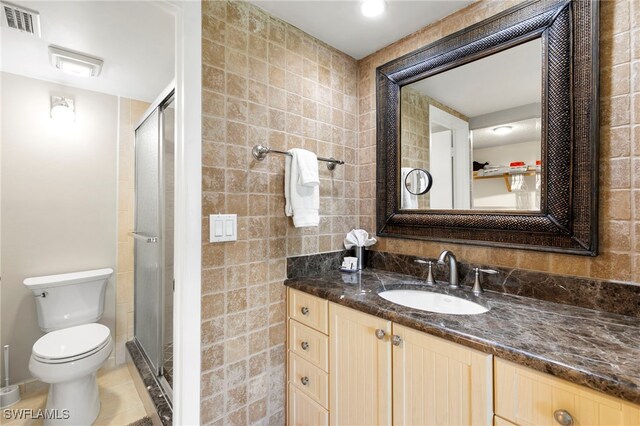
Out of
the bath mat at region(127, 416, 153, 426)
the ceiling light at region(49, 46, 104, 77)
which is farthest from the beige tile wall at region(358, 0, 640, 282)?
the ceiling light at region(49, 46, 104, 77)

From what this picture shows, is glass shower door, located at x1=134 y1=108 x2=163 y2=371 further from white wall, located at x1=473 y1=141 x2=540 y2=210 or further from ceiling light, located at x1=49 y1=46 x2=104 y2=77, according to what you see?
white wall, located at x1=473 y1=141 x2=540 y2=210

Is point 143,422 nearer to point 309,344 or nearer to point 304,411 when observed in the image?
point 304,411

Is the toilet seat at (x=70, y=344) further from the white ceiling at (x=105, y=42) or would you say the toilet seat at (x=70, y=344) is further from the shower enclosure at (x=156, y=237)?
the white ceiling at (x=105, y=42)

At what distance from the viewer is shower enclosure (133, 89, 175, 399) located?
151 cm

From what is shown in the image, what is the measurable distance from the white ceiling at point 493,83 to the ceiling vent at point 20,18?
1872 mm

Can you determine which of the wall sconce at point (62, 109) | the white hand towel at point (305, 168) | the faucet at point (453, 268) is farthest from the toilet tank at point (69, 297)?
the faucet at point (453, 268)

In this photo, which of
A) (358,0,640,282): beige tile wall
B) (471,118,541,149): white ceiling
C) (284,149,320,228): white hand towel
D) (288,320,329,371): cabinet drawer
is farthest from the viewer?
(284,149,320,228): white hand towel

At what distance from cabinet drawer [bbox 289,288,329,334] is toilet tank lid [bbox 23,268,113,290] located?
158cm

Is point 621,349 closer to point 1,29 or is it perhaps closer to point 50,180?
point 1,29

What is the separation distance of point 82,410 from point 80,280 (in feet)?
2.61

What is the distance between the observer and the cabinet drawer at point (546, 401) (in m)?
0.58

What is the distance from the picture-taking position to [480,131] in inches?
49.8

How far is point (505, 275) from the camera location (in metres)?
1.18

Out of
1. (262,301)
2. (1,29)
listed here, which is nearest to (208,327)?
(262,301)
